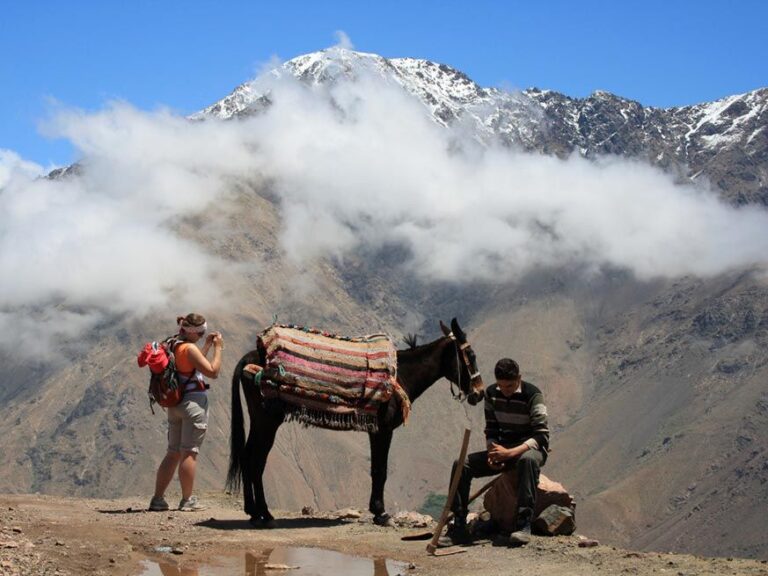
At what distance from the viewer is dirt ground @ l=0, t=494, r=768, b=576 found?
14.2 metres

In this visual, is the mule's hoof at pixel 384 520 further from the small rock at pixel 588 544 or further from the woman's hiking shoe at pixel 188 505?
the small rock at pixel 588 544

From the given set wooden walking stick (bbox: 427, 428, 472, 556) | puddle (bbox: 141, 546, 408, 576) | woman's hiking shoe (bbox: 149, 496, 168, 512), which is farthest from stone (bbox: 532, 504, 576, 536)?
woman's hiking shoe (bbox: 149, 496, 168, 512)

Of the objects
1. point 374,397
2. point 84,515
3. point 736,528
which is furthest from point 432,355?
point 736,528

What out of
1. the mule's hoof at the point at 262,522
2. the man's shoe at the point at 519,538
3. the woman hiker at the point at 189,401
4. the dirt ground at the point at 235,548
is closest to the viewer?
the dirt ground at the point at 235,548

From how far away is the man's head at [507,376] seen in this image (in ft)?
52.6

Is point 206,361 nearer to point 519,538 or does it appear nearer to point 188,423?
point 188,423

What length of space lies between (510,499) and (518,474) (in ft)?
2.16

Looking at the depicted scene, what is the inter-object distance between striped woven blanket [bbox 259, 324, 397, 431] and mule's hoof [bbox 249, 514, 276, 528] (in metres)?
1.61

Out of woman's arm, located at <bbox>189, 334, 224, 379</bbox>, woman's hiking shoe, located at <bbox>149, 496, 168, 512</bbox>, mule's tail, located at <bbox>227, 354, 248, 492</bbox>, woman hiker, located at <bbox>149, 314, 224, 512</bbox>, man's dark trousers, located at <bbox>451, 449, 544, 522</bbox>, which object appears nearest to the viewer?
man's dark trousers, located at <bbox>451, 449, 544, 522</bbox>

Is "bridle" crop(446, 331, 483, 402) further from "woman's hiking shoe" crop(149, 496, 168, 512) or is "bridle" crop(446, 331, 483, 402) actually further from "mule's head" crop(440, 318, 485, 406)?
"woman's hiking shoe" crop(149, 496, 168, 512)

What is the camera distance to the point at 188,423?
1902 centimetres

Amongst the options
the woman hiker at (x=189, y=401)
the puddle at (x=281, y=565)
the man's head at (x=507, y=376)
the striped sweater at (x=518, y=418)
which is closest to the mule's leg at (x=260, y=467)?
the woman hiker at (x=189, y=401)

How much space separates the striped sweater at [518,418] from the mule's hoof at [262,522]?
13.9ft

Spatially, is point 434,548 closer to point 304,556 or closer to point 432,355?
point 304,556
